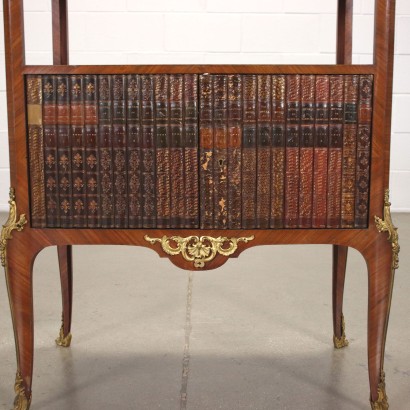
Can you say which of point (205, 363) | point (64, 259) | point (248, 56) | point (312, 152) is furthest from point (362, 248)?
point (248, 56)

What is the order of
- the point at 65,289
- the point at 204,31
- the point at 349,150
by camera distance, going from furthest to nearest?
the point at 204,31 → the point at 65,289 → the point at 349,150

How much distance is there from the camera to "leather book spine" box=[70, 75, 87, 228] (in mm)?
1324

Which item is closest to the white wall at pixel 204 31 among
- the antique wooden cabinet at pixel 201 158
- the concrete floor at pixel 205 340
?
the concrete floor at pixel 205 340

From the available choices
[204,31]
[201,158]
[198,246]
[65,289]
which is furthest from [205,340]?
[204,31]

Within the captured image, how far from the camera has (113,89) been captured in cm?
→ 132

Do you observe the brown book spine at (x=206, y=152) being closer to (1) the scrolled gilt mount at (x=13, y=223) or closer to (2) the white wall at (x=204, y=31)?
(1) the scrolled gilt mount at (x=13, y=223)

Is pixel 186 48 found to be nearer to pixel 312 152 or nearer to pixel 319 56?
pixel 319 56

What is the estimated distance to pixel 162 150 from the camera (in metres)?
1.34

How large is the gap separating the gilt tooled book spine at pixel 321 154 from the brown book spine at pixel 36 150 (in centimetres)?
57

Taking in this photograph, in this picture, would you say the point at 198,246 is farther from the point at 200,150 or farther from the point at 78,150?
the point at 78,150

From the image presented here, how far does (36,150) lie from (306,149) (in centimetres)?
56

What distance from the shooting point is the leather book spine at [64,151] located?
1325 mm

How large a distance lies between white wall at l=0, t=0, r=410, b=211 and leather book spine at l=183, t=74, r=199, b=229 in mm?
2368

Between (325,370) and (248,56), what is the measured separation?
2302mm
